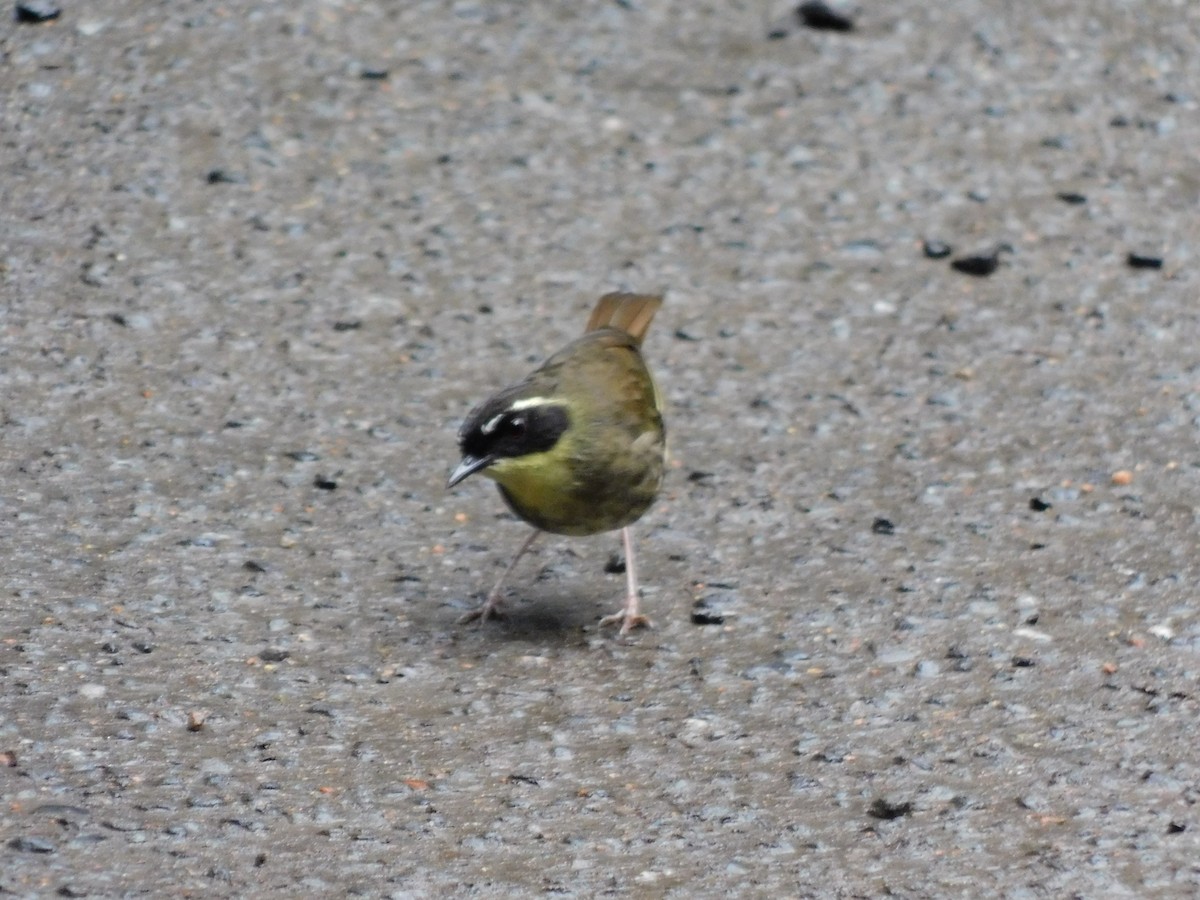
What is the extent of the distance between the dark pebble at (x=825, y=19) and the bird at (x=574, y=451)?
4.33 m

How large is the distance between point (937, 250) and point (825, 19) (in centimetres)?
218

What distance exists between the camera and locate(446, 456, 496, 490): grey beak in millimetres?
4895

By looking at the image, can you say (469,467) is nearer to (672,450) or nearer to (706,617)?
(706,617)

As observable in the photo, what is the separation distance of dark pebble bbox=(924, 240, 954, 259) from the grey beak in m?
3.34

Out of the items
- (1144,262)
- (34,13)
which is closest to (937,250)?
(1144,262)

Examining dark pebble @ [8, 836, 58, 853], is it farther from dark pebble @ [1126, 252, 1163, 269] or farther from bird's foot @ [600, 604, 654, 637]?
dark pebble @ [1126, 252, 1163, 269]

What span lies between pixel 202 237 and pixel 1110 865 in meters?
4.90

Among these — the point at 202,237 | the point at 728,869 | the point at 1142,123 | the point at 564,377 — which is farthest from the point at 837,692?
the point at 1142,123

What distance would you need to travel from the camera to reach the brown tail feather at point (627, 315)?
6164 mm

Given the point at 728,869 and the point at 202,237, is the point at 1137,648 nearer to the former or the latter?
the point at 728,869

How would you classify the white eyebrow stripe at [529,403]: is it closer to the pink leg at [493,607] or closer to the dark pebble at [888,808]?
the pink leg at [493,607]

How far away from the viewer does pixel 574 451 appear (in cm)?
511

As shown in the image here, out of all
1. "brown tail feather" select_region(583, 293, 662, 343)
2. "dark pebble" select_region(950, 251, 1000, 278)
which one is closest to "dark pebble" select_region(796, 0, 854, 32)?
"dark pebble" select_region(950, 251, 1000, 278)

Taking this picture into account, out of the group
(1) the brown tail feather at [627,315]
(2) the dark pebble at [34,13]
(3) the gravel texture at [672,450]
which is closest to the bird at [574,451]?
(3) the gravel texture at [672,450]
